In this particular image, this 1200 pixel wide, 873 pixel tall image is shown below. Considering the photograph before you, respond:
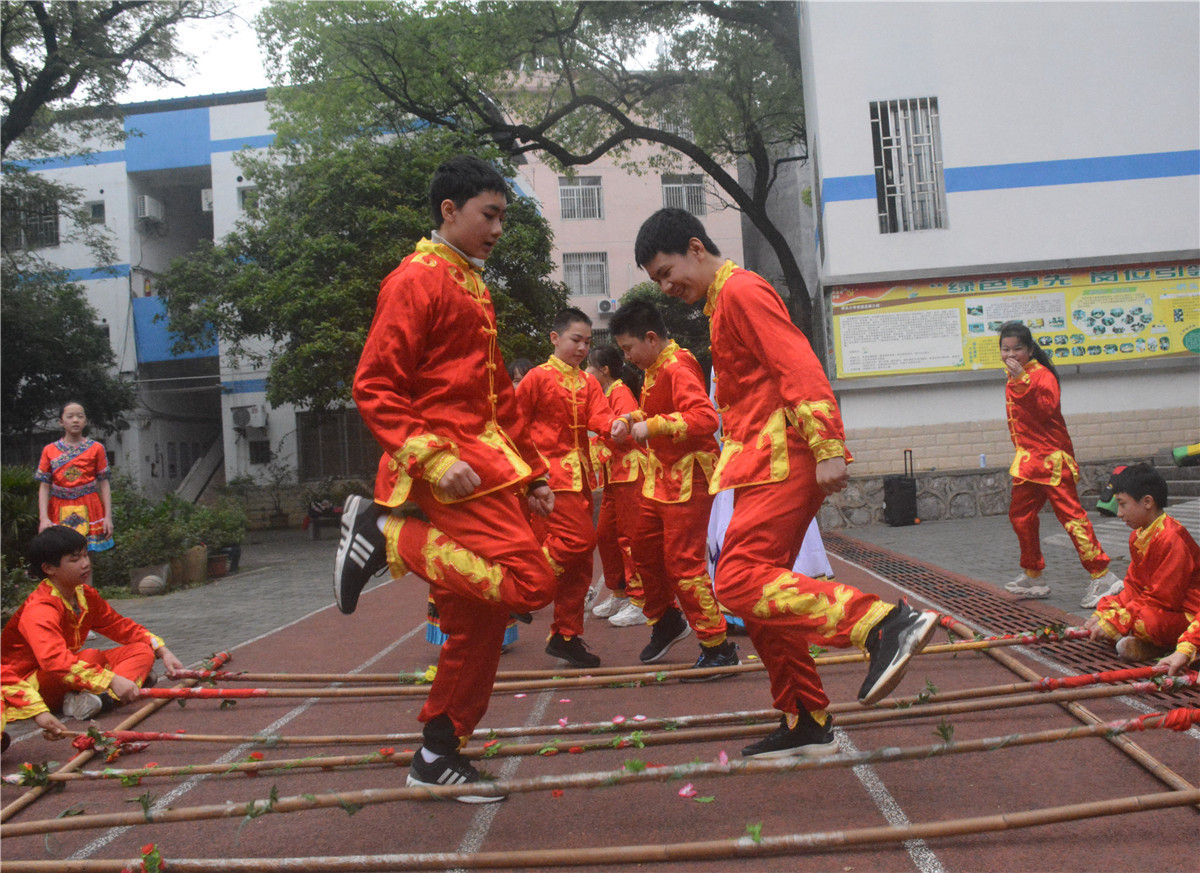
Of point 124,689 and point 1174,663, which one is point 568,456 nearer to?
point 124,689

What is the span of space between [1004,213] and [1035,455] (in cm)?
800

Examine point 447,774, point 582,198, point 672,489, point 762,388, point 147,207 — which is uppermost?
point 582,198

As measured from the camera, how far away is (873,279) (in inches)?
498

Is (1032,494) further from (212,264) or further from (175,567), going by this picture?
(212,264)

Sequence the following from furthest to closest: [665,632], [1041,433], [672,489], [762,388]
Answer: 1. [1041,433]
2. [665,632]
3. [672,489]
4. [762,388]

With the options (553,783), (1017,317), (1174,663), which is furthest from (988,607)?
(1017,317)

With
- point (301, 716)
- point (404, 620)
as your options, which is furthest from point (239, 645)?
point (301, 716)

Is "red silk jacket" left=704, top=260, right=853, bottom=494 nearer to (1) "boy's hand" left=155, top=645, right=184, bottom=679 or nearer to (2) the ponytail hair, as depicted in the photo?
(1) "boy's hand" left=155, top=645, right=184, bottom=679

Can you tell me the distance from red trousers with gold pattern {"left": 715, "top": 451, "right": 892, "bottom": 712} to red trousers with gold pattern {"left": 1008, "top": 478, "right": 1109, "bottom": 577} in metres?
3.46

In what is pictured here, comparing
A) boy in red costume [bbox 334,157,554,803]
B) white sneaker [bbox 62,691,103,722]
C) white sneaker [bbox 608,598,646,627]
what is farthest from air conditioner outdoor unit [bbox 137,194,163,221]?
boy in red costume [bbox 334,157,554,803]

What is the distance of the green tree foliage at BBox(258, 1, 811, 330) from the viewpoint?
51.8 feet

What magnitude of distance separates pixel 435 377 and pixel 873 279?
1080 cm

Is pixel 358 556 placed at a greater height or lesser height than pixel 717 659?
greater

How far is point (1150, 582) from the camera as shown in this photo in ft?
13.5
